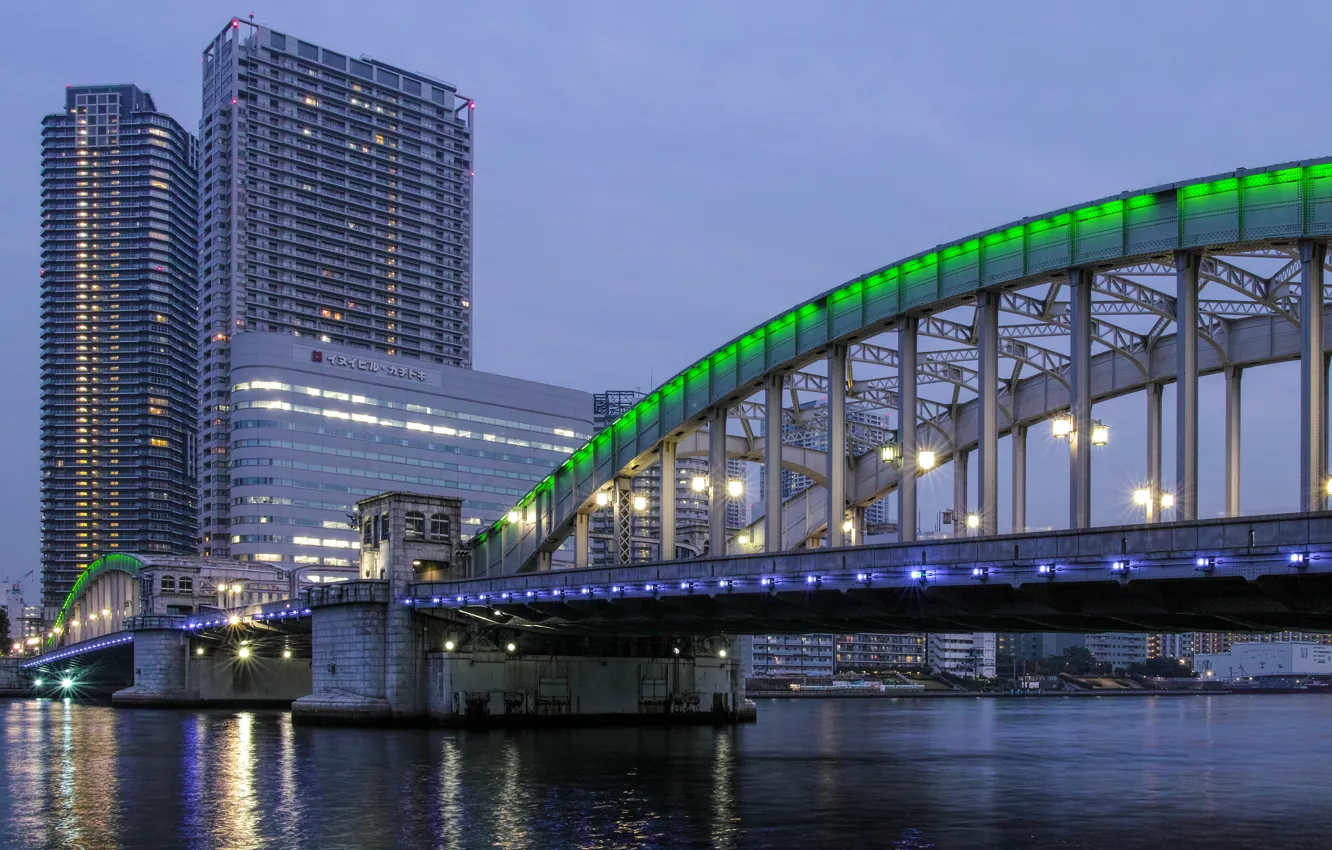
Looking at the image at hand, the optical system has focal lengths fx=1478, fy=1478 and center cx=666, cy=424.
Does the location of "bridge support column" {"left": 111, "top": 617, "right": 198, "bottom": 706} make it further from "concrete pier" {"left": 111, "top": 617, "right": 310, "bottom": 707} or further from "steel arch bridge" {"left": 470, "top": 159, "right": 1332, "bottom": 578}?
"steel arch bridge" {"left": 470, "top": 159, "right": 1332, "bottom": 578}

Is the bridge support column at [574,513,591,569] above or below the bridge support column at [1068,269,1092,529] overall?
below

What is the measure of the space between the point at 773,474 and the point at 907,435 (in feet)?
31.9

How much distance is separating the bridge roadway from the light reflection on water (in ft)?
19.8

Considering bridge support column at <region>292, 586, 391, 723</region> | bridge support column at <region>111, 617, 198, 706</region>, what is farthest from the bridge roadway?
bridge support column at <region>111, 617, 198, 706</region>

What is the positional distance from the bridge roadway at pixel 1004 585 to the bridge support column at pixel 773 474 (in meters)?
4.63

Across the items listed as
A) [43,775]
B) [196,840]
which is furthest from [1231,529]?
[43,775]

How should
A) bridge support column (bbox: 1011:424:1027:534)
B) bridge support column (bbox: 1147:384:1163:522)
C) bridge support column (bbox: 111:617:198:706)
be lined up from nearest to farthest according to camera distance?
bridge support column (bbox: 1147:384:1163:522)
bridge support column (bbox: 1011:424:1027:534)
bridge support column (bbox: 111:617:198:706)

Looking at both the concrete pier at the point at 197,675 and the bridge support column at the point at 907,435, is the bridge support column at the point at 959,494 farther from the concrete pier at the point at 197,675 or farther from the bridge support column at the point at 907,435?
the concrete pier at the point at 197,675

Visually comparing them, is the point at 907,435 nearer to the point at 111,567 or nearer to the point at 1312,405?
the point at 1312,405

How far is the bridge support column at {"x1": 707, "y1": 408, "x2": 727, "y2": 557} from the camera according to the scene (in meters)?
74.1

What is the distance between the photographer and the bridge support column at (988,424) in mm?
59375

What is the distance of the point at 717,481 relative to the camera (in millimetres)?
75312

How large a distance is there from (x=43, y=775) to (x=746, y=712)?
167 ft

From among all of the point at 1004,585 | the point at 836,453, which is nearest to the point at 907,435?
the point at 836,453
